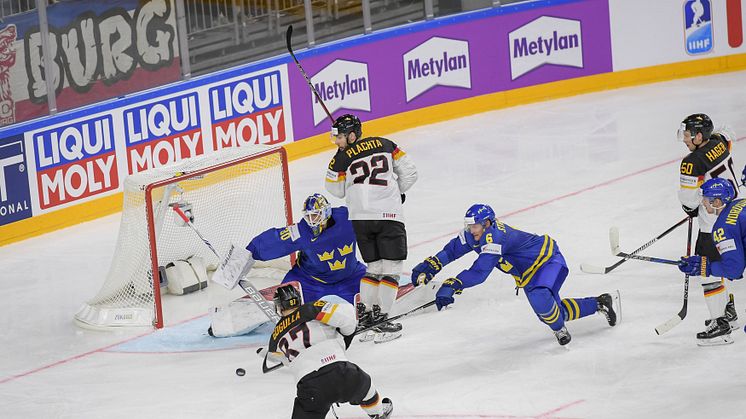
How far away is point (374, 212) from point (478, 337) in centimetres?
92

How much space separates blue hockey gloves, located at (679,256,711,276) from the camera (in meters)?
6.77

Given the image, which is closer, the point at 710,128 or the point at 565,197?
the point at 710,128

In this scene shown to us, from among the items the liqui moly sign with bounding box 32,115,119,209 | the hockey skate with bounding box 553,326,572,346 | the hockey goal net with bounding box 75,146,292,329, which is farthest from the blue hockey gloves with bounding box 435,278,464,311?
the liqui moly sign with bounding box 32,115,119,209

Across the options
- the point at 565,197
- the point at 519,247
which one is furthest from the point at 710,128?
the point at 565,197

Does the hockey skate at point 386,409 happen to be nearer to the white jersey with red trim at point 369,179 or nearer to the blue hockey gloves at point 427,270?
the blue hockey gloves at point 427,270

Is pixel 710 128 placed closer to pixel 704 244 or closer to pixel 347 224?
pixel 704 244

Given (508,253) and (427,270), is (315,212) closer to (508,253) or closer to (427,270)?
(427,270)

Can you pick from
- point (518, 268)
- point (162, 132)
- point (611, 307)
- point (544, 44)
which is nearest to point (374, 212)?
point (518, 268)

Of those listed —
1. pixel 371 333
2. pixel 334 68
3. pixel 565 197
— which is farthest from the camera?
pixel 334 68

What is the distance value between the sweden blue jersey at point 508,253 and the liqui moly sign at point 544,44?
20.4ft

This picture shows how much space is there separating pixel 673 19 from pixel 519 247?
6.99 meters

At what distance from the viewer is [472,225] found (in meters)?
6.96

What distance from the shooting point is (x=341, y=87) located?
12.1 metres

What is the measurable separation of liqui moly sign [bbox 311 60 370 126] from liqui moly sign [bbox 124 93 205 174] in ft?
4.26
